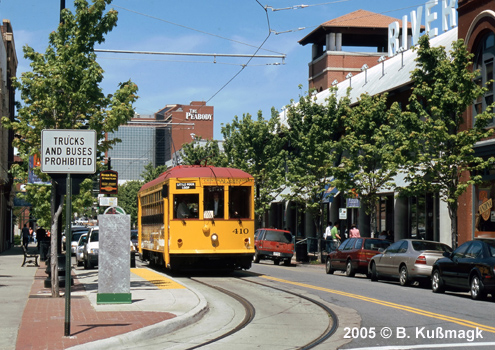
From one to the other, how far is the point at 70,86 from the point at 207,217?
751cm

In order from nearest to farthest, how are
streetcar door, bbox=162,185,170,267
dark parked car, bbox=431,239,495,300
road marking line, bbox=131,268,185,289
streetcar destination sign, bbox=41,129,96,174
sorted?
streetcar destination sign, bbox=41,129,96,174 → dark parked car, bbox=431,239,495,300 → road marking line, bbox=131,268,185,289 → streetcar door, bbox=162,185,170,267

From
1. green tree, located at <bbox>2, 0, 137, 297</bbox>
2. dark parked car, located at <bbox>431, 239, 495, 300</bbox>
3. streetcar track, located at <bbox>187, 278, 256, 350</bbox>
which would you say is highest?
green tree, located at <bbox>2, 0, 137, 297</bbox>

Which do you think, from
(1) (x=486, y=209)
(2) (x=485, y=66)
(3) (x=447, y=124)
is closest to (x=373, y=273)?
(3) (x=447, y=124)

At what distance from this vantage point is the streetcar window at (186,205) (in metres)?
23.9

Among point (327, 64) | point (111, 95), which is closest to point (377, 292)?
point (111, 95)

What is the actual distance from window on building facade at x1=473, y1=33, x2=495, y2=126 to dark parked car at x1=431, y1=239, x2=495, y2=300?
1098cm

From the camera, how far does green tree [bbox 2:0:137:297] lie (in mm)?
17750

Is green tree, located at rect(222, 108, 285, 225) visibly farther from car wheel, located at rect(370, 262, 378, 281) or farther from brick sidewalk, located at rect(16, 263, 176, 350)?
brick sidewalk, located at rect(16, 263, 176, 350)

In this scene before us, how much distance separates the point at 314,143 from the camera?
38.9 m

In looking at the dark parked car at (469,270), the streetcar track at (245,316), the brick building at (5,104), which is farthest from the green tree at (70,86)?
the brick building at (5,104)

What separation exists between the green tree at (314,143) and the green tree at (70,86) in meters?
20.4

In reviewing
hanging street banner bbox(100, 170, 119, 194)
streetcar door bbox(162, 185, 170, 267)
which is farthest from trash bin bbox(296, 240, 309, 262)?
streetcar door bbox(162, 185, 170, 267)

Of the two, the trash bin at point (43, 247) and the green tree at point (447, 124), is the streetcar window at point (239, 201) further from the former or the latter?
the trash bin at point (43, 247)

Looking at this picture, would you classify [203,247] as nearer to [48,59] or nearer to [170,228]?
[170,228]
